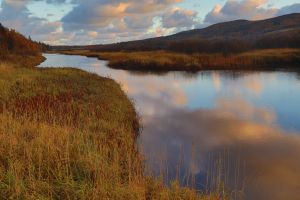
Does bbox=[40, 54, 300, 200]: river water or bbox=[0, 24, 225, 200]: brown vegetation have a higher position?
bbox=[0, 24, 225, 200]: brown vegetation

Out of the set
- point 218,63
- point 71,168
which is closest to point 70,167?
point 71,168

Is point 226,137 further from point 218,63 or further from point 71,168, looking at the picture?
point 218,63

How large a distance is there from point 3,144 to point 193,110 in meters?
14.7

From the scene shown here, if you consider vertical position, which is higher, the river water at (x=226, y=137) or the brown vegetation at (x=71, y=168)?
the brown vegetation at (x=71, y=168)

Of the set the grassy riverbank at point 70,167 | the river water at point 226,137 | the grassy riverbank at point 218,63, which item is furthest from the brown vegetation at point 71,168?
the grassy riverbank at point 218,63

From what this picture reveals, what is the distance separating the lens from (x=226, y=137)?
15977mm

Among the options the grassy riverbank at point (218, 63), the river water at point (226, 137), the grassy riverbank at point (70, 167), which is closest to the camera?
A: the grassy riverbank at point (70, 167)

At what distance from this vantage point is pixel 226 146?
47.6 ft

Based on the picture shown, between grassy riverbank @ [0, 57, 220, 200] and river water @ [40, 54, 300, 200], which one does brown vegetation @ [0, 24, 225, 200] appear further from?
river water @ [40, 54, 300, 200]

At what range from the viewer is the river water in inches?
415

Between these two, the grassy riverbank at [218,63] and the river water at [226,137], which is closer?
the river water at [226,137]

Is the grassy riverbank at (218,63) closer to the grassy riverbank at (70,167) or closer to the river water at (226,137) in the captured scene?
the river water at (226,137)

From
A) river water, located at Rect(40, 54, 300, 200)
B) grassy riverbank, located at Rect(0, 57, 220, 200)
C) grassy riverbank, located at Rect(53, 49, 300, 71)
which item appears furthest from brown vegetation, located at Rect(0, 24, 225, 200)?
grassy riverbank, located at Rect(53, 49, 300, 71)

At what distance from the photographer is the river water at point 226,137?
34.6 feet
